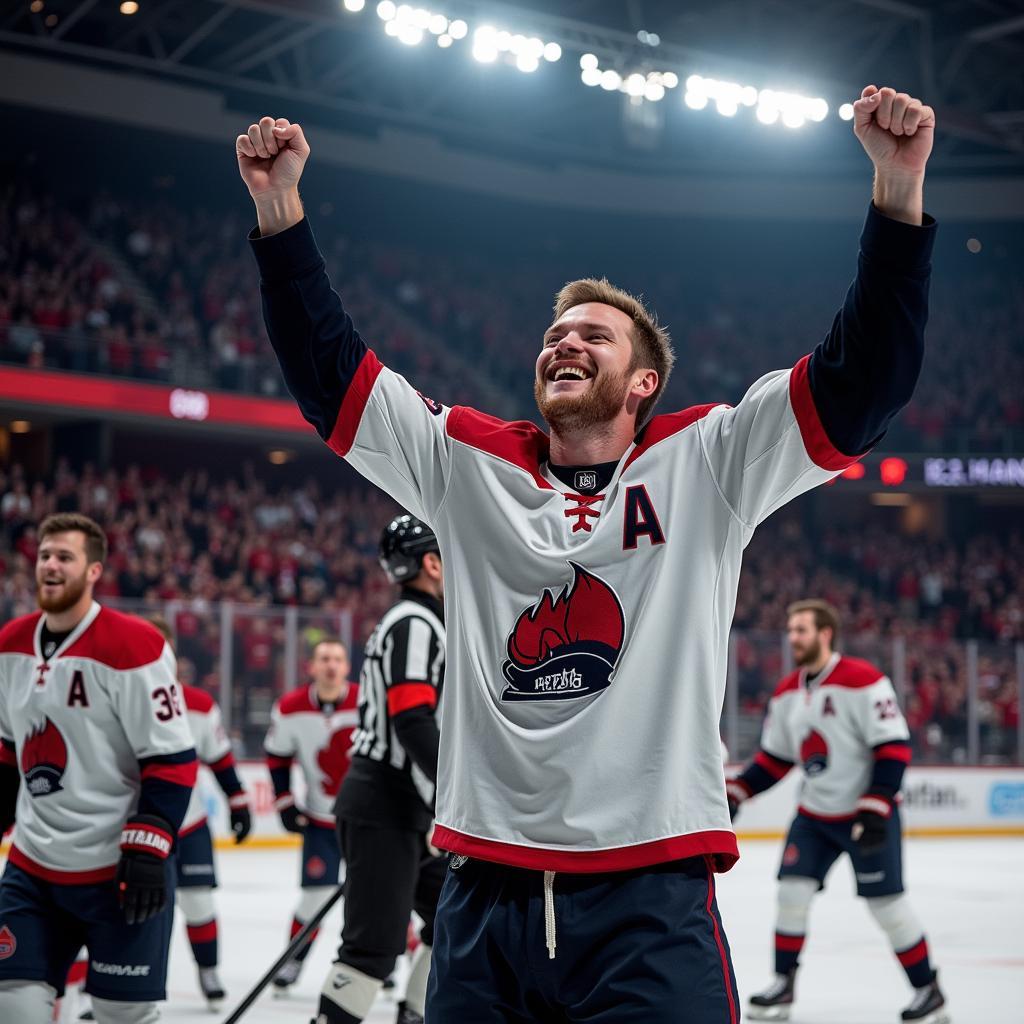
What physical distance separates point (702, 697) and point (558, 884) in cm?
35

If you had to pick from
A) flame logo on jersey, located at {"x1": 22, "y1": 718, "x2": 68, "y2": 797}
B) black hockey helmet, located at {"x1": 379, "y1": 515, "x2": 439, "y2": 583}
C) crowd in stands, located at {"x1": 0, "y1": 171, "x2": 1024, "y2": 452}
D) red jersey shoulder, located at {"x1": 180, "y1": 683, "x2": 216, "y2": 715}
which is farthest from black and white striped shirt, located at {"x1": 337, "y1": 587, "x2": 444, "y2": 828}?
crowd in stands, located at {"x1": 0, "y1": 171, "x2": 1024, "y2": 452}

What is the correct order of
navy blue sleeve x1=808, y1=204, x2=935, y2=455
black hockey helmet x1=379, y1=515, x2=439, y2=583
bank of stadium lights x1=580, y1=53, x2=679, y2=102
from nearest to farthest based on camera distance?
navy blue sleeve x1=808, y1=204, x2=935, y2=455 → black hockey helmet x1=379, y1=515, x2=439, y2=583 → bank of stadium lights x1=580, y1=53, x2=679, y2=102

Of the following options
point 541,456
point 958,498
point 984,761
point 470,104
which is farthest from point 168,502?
A: point 541,456

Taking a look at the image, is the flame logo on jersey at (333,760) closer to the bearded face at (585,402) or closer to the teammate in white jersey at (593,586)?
the teammate in white jersey at (593,586)

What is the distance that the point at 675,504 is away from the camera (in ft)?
7.25

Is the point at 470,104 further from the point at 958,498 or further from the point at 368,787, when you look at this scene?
the point at 368,787

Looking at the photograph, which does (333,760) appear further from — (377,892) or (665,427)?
(665,427)

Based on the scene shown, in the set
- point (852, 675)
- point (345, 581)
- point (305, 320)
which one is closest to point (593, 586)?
point (305, 320)

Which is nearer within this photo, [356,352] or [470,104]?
[356,352]

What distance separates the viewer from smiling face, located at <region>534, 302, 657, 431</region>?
2.29 meters

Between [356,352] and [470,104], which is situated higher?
[470,104]

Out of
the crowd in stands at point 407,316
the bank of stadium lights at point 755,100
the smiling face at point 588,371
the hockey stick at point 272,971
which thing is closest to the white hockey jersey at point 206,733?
the hockey stick at point 272,971

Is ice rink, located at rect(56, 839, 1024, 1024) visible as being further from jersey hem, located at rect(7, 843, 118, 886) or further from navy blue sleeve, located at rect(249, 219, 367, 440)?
navy blue sleeve, located at rect(249, 219, 367, 440)

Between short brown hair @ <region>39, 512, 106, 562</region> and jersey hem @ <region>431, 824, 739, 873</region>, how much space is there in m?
2.31
